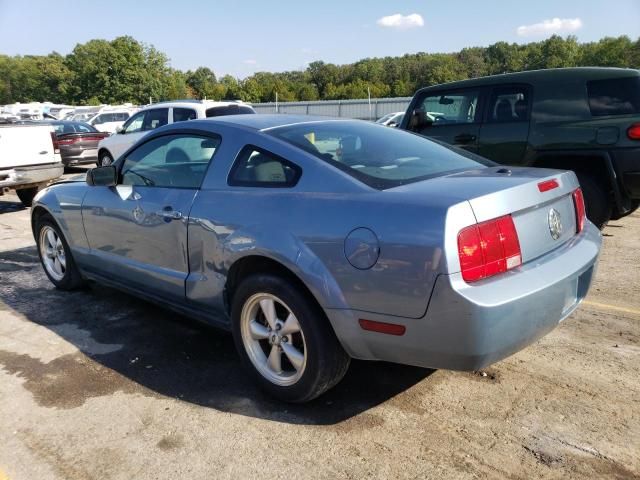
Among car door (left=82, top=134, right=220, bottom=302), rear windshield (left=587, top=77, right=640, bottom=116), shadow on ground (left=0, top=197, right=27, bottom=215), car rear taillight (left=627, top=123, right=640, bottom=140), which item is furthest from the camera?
shadow on ground (left=0, top=197, right=27, bottom=215)

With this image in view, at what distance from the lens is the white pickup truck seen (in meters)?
9.27

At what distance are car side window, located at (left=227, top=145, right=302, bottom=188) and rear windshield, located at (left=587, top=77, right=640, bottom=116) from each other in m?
4.11

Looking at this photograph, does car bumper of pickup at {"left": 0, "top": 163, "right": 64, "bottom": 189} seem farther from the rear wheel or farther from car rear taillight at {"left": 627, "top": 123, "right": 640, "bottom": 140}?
car rear taillight at {"left": 627, "top": 123, "right": 640, "bottom": 140}

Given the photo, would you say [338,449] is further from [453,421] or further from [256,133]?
[256,133]

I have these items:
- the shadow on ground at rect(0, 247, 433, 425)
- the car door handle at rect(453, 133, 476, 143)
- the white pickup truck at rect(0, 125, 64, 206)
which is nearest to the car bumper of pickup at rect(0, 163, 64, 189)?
the white pickup truck at rect(0, 125, 64, 206)

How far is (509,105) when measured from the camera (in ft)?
21.0

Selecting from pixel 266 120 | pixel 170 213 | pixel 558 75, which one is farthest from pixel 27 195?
pixel 558 75

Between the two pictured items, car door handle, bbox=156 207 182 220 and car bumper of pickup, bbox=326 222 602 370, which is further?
car door handle, bbox=156 207 182 220

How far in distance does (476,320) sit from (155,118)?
10801mm

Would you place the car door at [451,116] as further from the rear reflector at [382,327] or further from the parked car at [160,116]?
the rear reflector at [382,327]

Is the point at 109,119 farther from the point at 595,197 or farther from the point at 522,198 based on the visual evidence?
the point at 522,198

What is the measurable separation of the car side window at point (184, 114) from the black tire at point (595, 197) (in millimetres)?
7331

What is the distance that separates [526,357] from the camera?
137 inches

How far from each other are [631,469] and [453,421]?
79 centimetres
